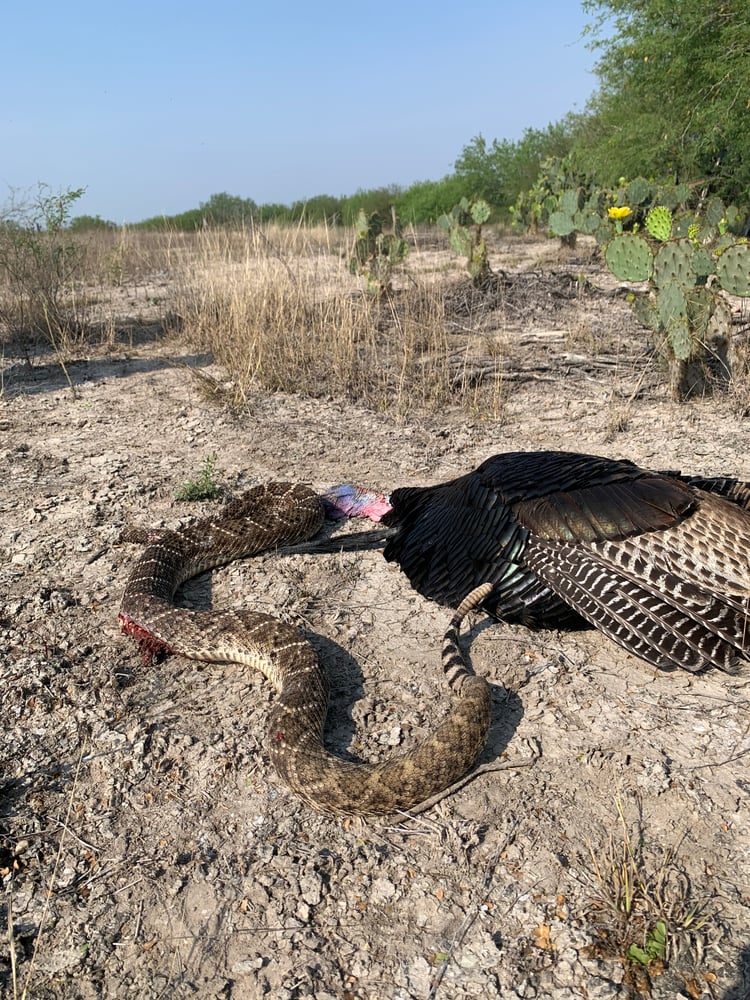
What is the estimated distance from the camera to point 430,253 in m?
18.8

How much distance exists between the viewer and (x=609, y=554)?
3873mm

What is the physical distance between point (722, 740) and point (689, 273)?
5435mm

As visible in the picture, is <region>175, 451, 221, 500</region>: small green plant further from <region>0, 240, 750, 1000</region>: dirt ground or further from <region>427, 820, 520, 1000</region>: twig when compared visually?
<region>427, 820, 520, 1000</region>: twig

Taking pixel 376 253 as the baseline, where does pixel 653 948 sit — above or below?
below

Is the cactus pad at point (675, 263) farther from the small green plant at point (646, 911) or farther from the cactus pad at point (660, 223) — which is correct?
the small green plant at point (646, 911)

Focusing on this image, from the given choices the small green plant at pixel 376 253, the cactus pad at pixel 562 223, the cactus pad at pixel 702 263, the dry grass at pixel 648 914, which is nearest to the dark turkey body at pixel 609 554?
the dry grass at pixel 648 914

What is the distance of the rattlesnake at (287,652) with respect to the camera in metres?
3.07

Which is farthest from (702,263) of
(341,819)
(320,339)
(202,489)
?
(341,819)

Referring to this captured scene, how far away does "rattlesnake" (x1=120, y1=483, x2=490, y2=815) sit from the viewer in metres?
3.07

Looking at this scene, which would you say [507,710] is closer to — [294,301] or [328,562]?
[328,562]

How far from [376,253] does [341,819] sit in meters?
10.2

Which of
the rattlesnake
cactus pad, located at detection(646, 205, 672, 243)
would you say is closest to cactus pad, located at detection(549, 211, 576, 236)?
cactus pad, located at detection(646, 205, 672, 243)

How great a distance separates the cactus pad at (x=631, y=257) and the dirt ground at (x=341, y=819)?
→ 4.75 m

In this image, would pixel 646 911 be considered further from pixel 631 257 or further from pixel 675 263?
pixel 631 257
